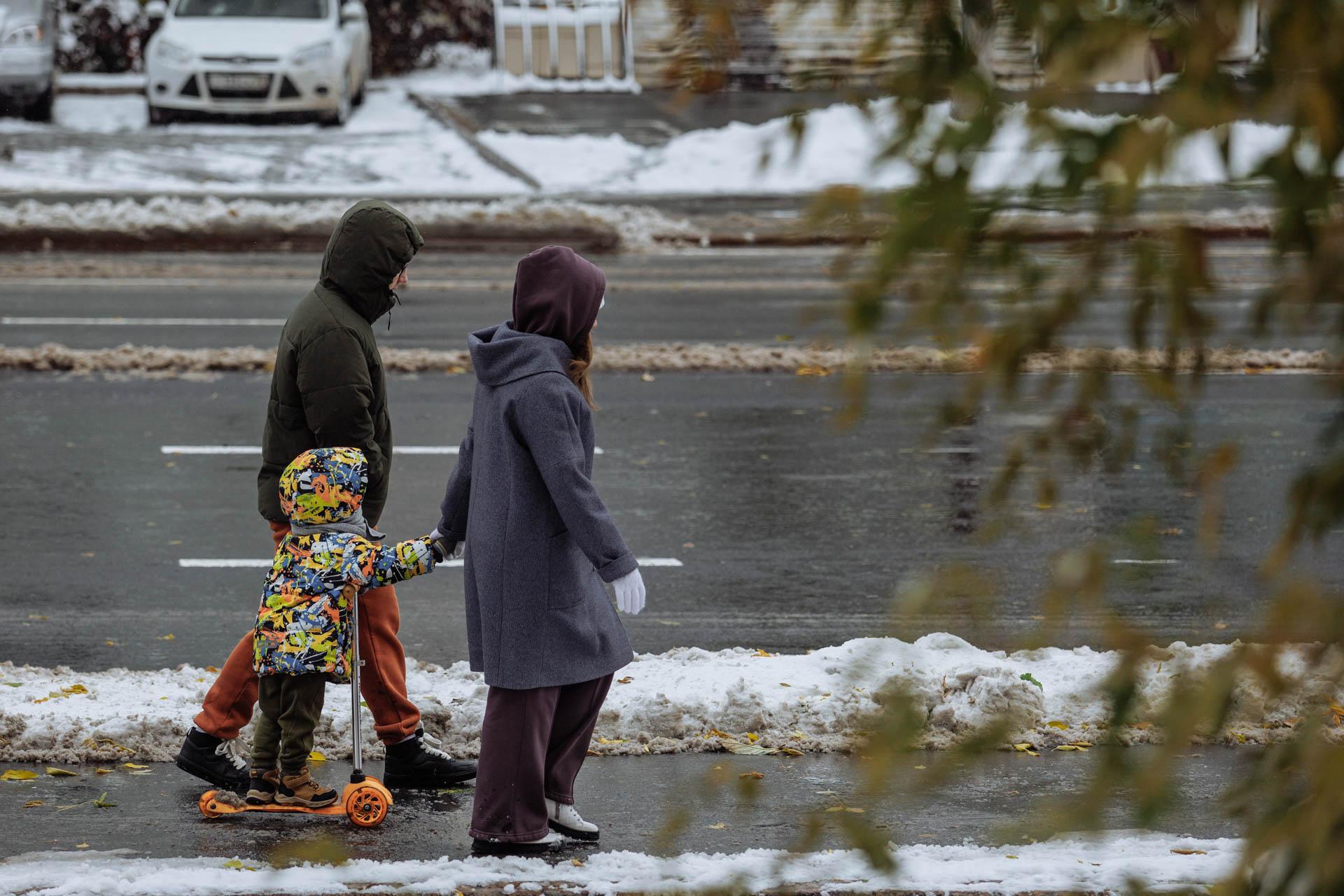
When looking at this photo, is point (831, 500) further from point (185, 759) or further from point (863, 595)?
point (185, 759)

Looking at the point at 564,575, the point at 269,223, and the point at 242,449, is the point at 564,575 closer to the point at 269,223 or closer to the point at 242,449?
the point at 242,449

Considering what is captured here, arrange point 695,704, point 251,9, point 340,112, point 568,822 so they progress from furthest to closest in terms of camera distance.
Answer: point 340,112 < point 251,9 < point 695,704 < point 568,822

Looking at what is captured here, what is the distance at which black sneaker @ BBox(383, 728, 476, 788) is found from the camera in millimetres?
5059

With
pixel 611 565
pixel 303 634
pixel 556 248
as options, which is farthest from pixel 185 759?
pixel 556 248

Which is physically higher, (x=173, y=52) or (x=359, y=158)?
(x=173, y=52)

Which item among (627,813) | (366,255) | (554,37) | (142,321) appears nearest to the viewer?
(627,813)

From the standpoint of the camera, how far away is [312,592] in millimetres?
4617

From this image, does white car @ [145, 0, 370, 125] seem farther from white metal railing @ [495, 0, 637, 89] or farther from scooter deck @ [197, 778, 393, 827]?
scooter deck @ [197, 778, 393, 827]

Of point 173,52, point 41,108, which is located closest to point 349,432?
point 173,52

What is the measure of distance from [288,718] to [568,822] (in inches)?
31.9

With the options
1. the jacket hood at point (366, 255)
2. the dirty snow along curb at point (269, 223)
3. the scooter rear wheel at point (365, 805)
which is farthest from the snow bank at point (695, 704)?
the dirty snow along curb at point (269, 223)

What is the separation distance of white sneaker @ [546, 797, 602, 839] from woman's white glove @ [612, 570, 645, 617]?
59cm

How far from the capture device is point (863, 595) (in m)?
7.36

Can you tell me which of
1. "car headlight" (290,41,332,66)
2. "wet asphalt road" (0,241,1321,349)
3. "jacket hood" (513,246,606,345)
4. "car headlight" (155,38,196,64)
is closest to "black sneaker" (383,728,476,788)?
"jacket hood" (513,246,606,345)
